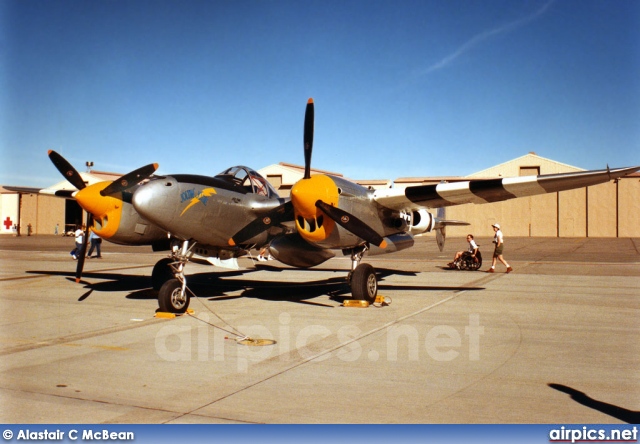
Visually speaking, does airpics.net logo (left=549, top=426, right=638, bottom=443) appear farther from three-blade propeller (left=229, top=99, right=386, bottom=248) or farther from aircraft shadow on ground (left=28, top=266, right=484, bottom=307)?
aircraft shadow on ground (left=28, top=266, right=484, bottom=307)

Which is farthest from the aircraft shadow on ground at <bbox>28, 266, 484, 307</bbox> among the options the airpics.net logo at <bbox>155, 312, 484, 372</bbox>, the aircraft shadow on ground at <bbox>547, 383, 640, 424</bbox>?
the aircraft shadow on ground at <bbox>547, 383, 640, 424</bbox>

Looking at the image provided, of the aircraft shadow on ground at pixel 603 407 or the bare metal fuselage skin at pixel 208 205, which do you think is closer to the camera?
the aircraft shadow on ground at pixel 603 407

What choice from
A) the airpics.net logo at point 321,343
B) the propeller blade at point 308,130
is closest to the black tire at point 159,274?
the airpics.net logo at point 321,343

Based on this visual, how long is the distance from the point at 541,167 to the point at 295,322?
2436 inches

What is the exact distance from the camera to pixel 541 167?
2525 inches

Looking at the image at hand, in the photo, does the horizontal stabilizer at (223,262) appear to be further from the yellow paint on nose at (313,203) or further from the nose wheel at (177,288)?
the yellow paint on nose at (313,203)

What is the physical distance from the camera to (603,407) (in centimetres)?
516

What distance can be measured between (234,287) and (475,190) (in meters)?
7.83

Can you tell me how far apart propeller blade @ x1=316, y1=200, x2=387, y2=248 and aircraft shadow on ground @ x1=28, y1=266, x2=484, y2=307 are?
2.30 meters

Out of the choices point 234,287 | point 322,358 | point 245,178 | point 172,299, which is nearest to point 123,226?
point 172,299

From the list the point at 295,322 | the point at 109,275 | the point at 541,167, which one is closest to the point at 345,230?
the point at 295,322

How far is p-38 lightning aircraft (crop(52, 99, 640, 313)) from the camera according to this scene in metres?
10.6

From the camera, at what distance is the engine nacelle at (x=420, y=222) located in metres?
15.3

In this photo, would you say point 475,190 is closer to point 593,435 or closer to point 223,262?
point 223,262
